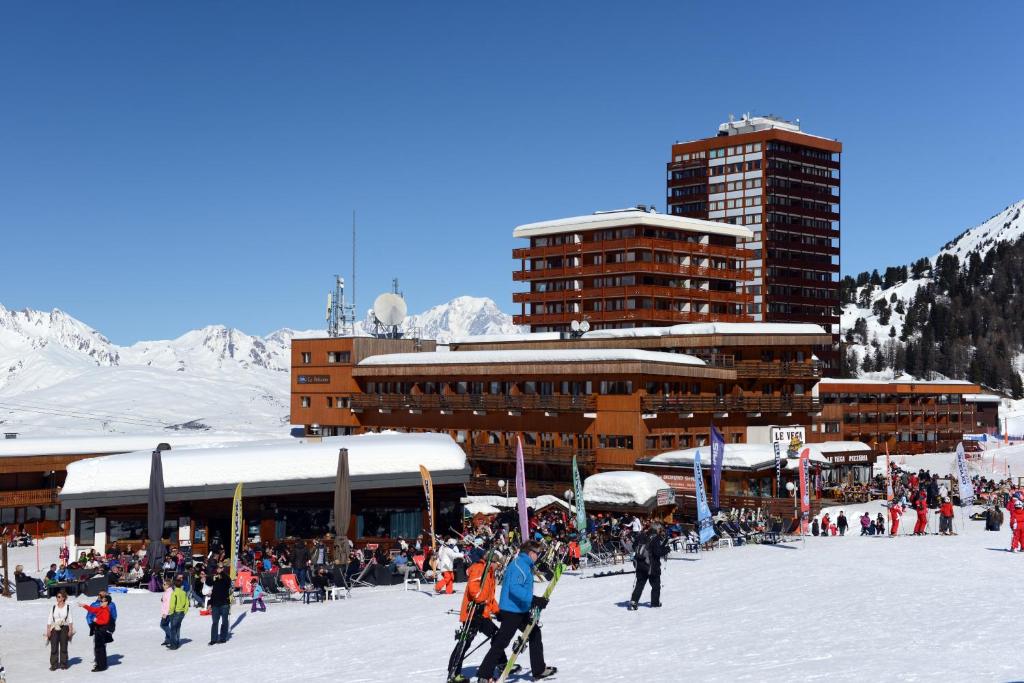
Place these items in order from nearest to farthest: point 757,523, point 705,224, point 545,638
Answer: point 545,638 → point 757,523 → point 705,224

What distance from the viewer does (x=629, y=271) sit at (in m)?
83.0

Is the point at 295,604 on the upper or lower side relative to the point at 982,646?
lower

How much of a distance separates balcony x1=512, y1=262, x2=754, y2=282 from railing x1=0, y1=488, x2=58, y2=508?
4884 cm

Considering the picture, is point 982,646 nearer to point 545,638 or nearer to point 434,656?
point 545,638

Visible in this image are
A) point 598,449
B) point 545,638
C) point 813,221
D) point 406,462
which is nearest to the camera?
point 545,638

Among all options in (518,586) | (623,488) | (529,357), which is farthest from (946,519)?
(529,357)

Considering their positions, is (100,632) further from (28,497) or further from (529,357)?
(529,357)

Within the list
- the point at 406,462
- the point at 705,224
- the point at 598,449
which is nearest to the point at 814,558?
the point at 406,462

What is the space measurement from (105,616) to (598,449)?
40.0 metres

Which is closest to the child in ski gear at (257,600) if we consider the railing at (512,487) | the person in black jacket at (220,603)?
the person in black jacket at (220,603)

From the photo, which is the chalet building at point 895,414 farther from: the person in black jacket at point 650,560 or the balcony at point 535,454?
the person in black jacket at point 650,560

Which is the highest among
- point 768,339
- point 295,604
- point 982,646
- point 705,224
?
point 705,224

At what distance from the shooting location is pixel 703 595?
68.5 ft

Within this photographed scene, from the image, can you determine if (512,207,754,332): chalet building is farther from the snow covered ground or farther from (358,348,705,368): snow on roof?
the snow covered ground
